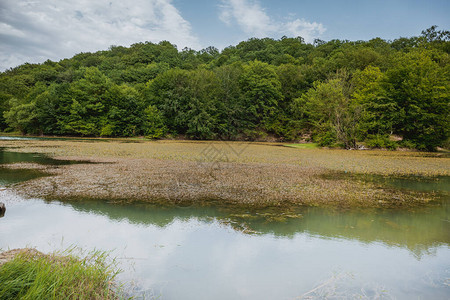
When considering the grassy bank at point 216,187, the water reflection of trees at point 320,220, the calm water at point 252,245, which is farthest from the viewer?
the grassy bank at point 216,187

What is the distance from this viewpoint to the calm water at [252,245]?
3699 millimetres

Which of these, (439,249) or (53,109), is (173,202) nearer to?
(439,249)

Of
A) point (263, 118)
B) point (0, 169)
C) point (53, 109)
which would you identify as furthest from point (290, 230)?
point (53, 109)

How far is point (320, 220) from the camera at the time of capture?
6379mm

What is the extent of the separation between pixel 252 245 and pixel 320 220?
2.29 meters

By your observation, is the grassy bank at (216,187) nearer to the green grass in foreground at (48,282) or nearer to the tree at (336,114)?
the green grass in foreground at (48,282)

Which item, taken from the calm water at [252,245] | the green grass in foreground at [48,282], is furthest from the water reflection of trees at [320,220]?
the green grass in foreground at [48,282]

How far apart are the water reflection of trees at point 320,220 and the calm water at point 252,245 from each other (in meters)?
0.02

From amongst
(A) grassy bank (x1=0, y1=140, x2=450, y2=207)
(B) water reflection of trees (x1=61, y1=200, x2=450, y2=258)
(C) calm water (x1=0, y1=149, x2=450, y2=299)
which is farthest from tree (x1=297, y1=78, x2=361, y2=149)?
→ (C) calm water (x1=0, y1=149, x2=450, y2=299)

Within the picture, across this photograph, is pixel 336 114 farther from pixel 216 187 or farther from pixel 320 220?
pixel 320 220

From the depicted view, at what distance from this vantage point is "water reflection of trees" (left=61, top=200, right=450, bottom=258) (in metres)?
5.50

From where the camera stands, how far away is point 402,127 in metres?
31.1

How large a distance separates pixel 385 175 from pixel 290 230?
961 cm

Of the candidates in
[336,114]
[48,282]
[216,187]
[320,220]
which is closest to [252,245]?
[320,220]
